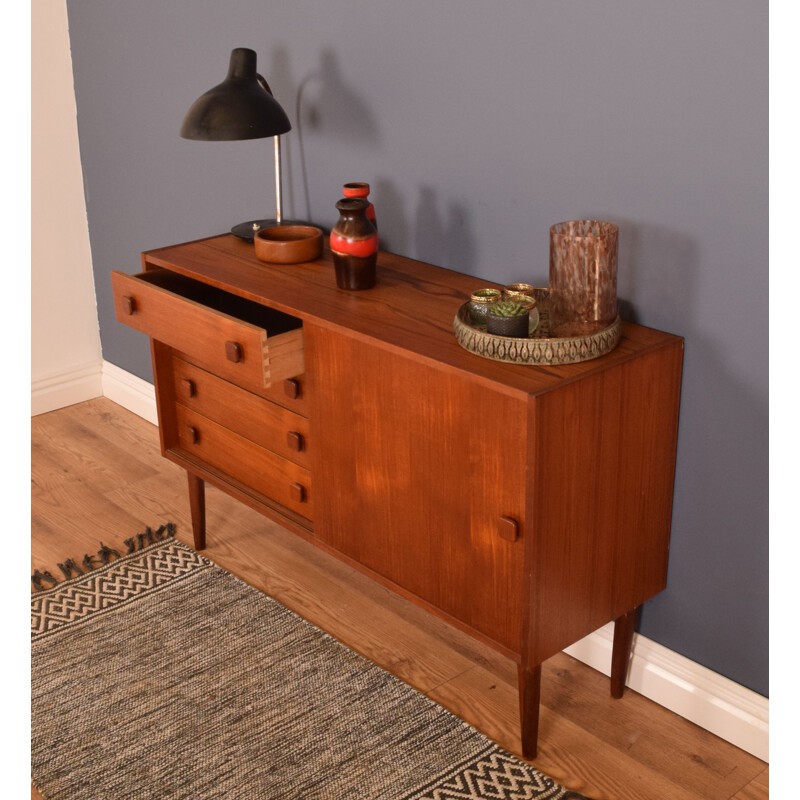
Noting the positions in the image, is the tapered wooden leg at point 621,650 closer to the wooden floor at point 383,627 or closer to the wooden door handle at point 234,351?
the wooden floor at point 383,627

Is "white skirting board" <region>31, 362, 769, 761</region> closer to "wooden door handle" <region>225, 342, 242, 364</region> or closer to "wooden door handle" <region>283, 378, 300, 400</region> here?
"wooden door handle" <region>283, 378, 300, 400</region>

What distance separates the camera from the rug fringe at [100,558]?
2.38 meters

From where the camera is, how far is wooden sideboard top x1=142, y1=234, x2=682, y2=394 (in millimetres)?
1556

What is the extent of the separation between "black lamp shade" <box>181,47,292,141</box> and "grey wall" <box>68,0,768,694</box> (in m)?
0.20

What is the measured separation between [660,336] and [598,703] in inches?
29.2

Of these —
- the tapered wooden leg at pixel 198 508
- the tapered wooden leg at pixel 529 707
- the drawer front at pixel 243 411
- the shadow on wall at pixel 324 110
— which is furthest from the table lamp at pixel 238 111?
the tapered wooden leg at pixel 529 707

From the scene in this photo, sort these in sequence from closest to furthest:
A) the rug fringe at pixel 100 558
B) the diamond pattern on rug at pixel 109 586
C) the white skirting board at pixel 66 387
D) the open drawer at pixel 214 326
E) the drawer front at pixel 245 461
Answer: the open drawer at pixel 214 326 → the drawer front at pixel 245 461 → the diamond pattern on rug at pixel 109 586 → the rug fringe at pixel 100 558 → the white skirting board at pixel 66 387

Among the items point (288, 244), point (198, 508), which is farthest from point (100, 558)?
point (288, 244)

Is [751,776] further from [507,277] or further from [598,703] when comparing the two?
[507,277]

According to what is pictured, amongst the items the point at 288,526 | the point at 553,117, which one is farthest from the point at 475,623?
the point at 553,117

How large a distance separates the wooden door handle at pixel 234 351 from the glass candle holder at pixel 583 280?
0.59 metres

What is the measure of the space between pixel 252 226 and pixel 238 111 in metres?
0.35

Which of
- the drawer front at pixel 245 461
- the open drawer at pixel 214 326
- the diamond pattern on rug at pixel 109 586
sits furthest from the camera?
the diamond pattern on rug at pixel 109 586

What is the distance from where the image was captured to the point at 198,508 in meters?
2.44
